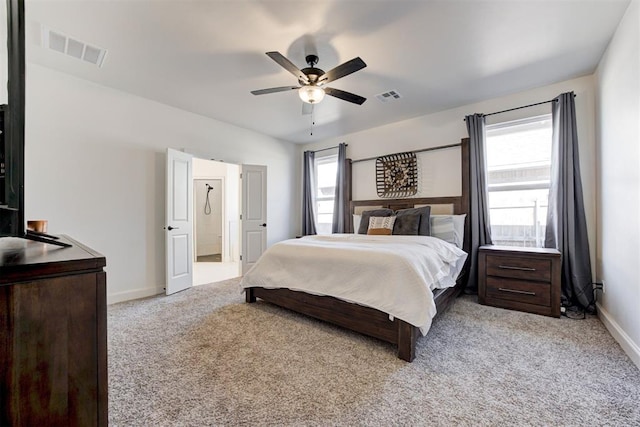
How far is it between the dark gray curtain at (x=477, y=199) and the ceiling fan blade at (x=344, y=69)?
2.22 meters

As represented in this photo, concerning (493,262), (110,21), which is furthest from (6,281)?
(493,262)

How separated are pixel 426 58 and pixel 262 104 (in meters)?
2.18

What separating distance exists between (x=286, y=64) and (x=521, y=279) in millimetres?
3232

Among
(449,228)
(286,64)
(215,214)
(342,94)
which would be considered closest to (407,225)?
(449,228)

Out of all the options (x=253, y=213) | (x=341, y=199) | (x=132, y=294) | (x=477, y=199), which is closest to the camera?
(x=132, y=294)

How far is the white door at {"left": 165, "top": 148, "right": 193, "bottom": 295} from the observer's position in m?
3.66

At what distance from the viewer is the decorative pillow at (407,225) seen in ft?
11.5

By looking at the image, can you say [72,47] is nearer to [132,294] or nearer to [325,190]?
[132,294]

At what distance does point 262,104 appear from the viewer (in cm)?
379

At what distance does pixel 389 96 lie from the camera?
3543 mm

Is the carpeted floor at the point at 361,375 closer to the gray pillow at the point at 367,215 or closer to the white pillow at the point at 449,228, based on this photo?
the white pillow at the point at 449,228

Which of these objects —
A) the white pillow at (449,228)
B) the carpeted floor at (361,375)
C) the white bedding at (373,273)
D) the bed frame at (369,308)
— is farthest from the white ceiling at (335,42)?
the carpeted floor at (361,375)

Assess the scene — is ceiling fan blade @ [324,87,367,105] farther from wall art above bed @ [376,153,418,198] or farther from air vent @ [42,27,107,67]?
air vent @ [42,27,107,67]

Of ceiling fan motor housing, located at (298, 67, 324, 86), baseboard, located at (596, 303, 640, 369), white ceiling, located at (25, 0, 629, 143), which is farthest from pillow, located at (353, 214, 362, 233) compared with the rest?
baseboard, located at (596, 303, 640, 369)
